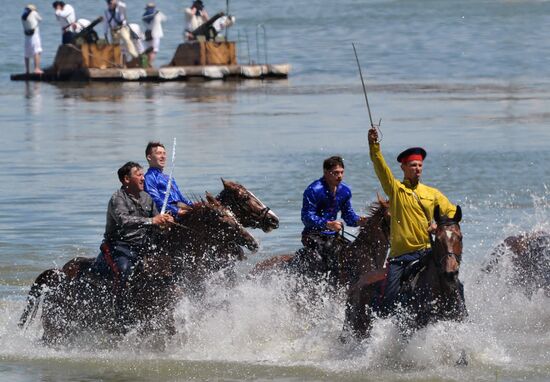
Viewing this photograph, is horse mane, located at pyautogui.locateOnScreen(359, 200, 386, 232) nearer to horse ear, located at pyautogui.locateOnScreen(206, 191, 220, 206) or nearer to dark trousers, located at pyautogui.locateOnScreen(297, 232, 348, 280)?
dark trousers, located at pyautogui.locateOnScreen(297, 232, 348, 280)

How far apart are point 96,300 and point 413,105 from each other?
89.3 ft

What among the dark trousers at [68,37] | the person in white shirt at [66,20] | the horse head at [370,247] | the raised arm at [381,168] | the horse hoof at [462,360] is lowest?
the horse hoof at [462,360]

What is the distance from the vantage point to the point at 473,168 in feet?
93.9

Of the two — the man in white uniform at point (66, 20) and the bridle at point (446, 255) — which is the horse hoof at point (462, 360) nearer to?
the bridle at point (446, 255)

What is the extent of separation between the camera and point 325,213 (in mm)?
15055

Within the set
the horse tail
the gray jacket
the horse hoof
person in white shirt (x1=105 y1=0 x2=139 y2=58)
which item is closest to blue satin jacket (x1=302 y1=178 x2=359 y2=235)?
the gray jacket

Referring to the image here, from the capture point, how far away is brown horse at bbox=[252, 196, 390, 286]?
14312 millimetres

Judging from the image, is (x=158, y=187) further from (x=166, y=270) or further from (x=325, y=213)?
(x=325, y=213)

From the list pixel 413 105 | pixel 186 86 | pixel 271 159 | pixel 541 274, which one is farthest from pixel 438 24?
pixel 541 274

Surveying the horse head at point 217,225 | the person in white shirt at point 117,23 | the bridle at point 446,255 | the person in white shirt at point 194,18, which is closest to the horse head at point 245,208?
the horse head at point 217,225

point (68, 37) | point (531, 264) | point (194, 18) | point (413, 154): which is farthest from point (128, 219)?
point (194, 18)

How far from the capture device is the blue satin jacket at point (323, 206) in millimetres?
14906

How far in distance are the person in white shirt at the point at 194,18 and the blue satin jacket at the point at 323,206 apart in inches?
1374

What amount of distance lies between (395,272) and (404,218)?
441 mm
